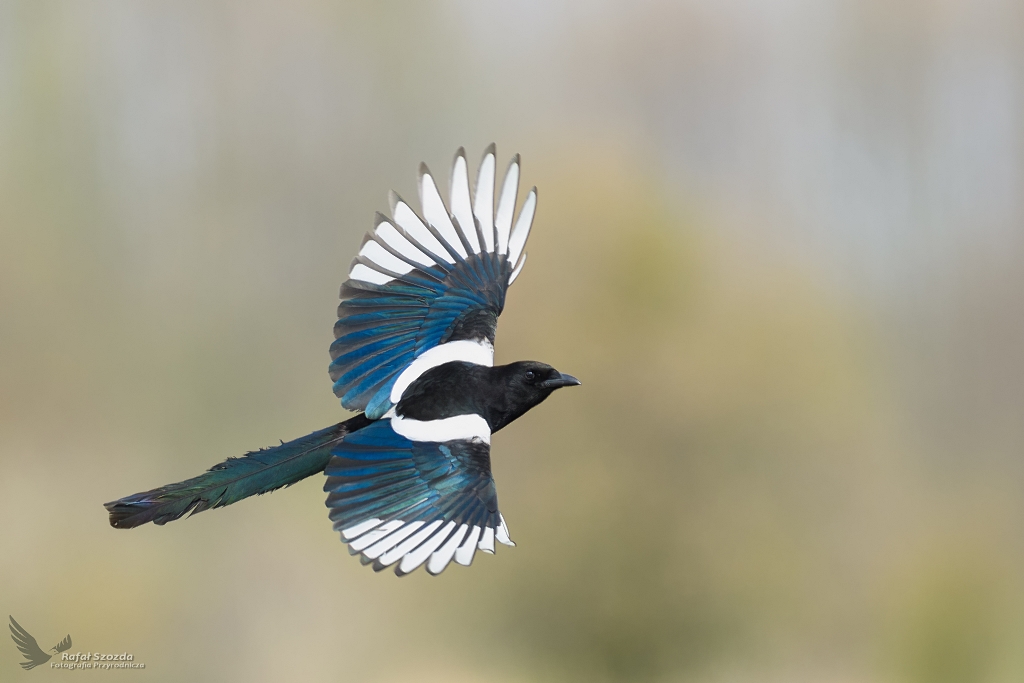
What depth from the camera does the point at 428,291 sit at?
2.95ft

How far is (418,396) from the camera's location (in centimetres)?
83

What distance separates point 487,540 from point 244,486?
8.6 inches

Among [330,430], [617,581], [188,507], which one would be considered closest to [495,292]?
[330,430]

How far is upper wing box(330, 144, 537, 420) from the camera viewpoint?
2.81 ft

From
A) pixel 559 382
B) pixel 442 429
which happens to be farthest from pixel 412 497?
pixel 559 382

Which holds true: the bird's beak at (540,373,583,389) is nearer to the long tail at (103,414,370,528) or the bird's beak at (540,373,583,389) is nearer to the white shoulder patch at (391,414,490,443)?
the white shoulder patch at (391,414,490,443)

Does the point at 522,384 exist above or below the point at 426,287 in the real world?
below

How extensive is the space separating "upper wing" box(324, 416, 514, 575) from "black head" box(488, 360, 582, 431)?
0.12 feet

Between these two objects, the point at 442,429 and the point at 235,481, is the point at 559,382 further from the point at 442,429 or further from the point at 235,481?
the point at 235,481

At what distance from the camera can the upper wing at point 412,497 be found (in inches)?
27.9

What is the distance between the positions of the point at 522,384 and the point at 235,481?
11.1 inches

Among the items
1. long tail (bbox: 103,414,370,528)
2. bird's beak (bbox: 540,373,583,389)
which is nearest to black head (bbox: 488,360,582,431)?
bird's beak (bbox: 540,373,583,389)

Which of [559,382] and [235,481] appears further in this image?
[559,382]

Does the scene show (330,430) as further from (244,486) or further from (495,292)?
(495,292)
